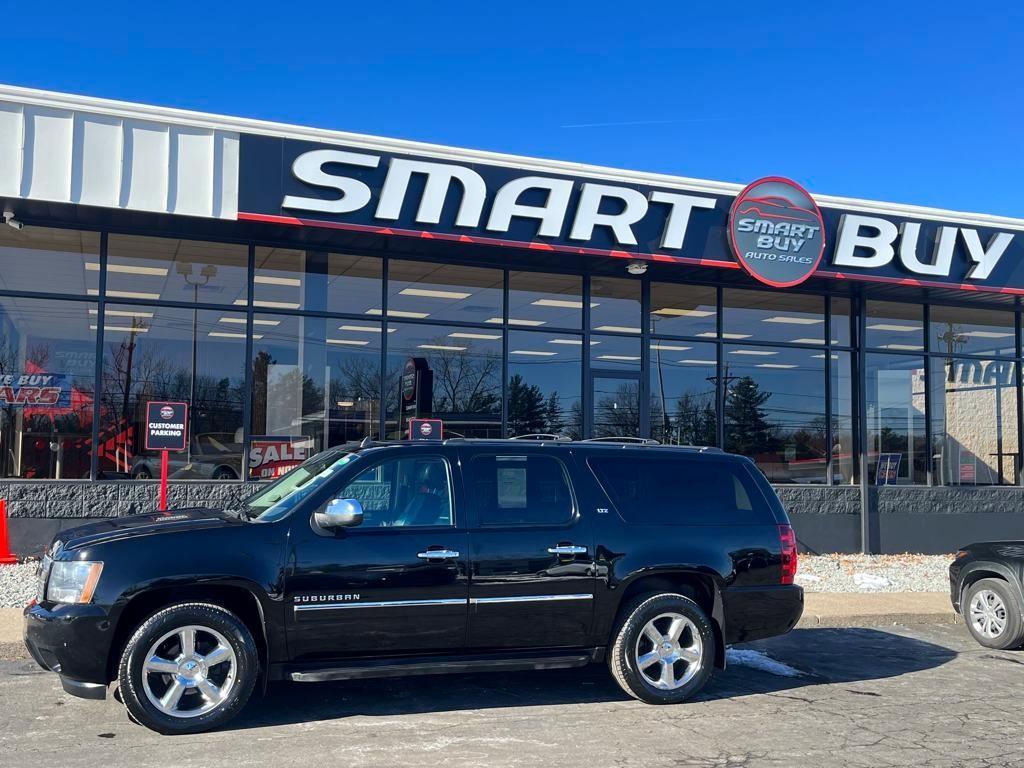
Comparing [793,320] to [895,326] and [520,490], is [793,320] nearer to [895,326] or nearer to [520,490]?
[895,326]

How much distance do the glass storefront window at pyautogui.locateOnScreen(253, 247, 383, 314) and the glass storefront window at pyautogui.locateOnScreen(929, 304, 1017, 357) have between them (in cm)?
996

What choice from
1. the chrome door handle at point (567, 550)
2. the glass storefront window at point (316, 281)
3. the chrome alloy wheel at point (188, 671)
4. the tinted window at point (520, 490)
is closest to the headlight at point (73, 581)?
the chrome alloy wheel at point (188, 671)

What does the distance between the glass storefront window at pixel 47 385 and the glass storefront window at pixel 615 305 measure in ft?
23.7

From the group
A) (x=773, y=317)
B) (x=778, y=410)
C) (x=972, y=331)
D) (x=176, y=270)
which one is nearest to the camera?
(x=176, y=270)

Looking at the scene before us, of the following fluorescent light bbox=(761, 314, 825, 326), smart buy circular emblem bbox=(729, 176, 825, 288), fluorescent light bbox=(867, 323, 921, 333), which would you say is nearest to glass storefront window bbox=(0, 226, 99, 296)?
smart buy circular emblem bbox=(729, 176, 825, 288)

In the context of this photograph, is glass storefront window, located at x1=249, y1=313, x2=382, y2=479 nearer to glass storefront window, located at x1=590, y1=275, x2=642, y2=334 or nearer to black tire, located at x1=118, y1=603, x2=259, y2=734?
glass storefront window, located at x1=590, y1=275, x2=642, y2=334

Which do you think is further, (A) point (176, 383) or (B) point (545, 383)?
(B) point (545, 383)

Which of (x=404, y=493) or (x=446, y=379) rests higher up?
(x=446, y=379)

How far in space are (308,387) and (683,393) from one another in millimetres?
5917

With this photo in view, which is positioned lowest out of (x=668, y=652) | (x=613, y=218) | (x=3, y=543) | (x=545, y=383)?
(x=668, y=652)

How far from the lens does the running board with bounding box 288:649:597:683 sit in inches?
240

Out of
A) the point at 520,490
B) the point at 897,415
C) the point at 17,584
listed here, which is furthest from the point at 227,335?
the point at 897,415

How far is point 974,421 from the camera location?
17.4 m

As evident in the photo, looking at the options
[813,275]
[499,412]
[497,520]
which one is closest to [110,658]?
[497,520]
